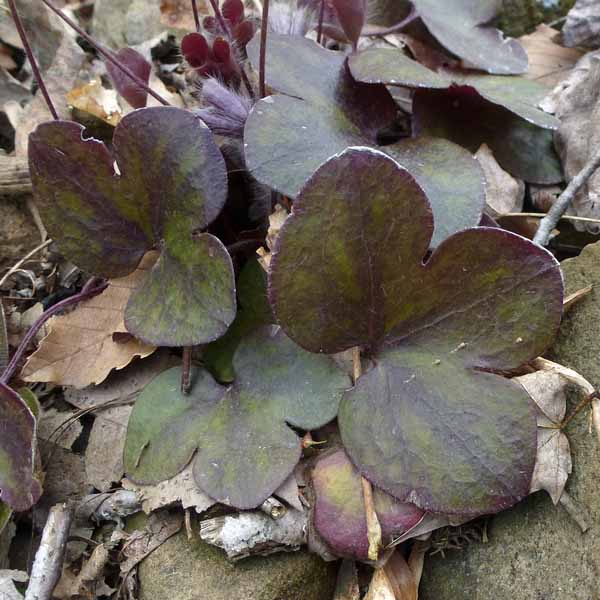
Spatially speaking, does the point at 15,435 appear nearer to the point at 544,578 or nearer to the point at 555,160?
the point at 544,578

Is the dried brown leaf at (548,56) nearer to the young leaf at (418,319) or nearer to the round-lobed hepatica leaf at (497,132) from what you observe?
the round-lobed hepatica leaf at (497,132)

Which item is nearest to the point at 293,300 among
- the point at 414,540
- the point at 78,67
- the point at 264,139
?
the point at 264,139

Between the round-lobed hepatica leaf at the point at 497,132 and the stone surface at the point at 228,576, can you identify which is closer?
the stone surface at the point at 228,576

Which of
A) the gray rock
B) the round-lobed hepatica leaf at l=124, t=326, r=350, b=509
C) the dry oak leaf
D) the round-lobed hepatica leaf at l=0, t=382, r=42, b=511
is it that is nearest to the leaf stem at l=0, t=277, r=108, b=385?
the dry oak leaf

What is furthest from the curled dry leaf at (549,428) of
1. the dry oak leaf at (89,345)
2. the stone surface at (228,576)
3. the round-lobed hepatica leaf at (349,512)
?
the dry oak leaf at (89,345)

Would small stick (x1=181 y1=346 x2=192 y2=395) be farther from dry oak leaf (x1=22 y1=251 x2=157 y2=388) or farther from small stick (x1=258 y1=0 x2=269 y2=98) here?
small stick (x1=258 y1=0 x2=269 y2=98)

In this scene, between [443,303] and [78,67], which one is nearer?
[443,303]

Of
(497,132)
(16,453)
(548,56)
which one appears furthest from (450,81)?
(16,453)
